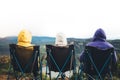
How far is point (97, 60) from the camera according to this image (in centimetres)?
702

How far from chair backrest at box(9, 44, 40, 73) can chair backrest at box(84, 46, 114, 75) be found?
1033 millimetres

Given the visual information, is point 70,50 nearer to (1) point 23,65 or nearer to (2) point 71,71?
(2) point 71,71

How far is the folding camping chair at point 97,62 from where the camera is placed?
6.94 meters

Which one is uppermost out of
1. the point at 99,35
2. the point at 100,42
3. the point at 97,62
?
the point at 99,35

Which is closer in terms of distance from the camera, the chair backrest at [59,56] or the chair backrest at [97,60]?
the chair backrest at [97,60]

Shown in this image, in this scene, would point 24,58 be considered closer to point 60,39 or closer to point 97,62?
point 60,39

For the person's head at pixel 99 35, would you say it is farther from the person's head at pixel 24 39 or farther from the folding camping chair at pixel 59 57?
the person's head at pixel 24 39

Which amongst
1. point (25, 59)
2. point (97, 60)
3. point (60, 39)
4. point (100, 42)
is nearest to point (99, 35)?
point (100, 42)

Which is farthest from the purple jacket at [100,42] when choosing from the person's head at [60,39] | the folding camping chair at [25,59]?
the folding camping chair at [25,59]

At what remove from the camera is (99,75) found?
6.98 m

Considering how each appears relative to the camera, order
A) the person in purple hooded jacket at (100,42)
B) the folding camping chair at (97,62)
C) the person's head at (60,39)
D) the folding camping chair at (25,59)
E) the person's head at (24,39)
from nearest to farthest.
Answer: the folding camping chair at (97,62)
the person in purple hooded jacket at (100,42)
the folding camping chair at (25,59)
the person's head at (60,39)
the person's head at (24,39)

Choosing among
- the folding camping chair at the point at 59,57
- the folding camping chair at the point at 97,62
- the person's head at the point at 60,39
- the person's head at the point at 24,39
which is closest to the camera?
the folding camping chair at the point at 97,62

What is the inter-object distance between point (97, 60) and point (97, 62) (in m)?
0.04

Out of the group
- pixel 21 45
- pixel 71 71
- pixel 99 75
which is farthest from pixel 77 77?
pixel 21 45
